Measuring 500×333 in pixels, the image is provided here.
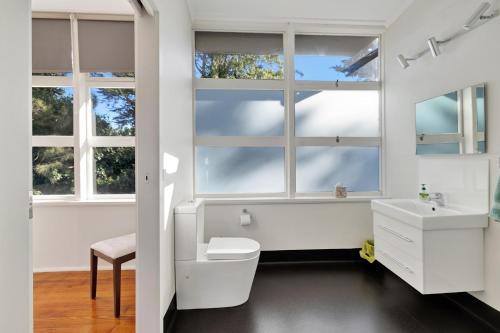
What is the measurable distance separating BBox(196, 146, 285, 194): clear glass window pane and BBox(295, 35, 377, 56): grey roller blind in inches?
47.8

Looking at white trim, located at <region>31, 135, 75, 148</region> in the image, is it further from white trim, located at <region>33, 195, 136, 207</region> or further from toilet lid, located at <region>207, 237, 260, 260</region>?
toilet lid, located at <region>207, 237, 260, 260</region>

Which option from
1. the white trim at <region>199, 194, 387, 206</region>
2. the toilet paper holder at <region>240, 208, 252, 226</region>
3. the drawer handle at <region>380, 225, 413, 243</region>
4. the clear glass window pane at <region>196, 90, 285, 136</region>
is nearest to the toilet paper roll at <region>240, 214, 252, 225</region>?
the toilet paper holder at <region>240, 208, 252, 226</region>

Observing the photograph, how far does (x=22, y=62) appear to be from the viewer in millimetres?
664

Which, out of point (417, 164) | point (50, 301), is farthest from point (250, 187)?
point (50, 301)

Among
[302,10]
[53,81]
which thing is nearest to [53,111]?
[53,81]

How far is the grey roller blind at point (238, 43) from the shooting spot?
284 centimetres

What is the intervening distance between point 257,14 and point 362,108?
160cm

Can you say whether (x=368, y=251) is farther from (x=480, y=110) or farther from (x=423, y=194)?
(x=480, y=110)

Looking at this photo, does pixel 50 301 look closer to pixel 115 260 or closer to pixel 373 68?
pixel 115 260

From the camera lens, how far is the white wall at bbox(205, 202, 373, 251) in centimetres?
272

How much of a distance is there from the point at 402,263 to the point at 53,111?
144 inches

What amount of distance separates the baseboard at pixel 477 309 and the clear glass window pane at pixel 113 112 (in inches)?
134

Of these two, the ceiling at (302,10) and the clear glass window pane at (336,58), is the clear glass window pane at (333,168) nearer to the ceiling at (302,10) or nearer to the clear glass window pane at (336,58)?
the clear glass window pane at (336,58)

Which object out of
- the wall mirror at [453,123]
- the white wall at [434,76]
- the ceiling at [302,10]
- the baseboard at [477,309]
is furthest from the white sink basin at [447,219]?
the ceiling at [302,10]
